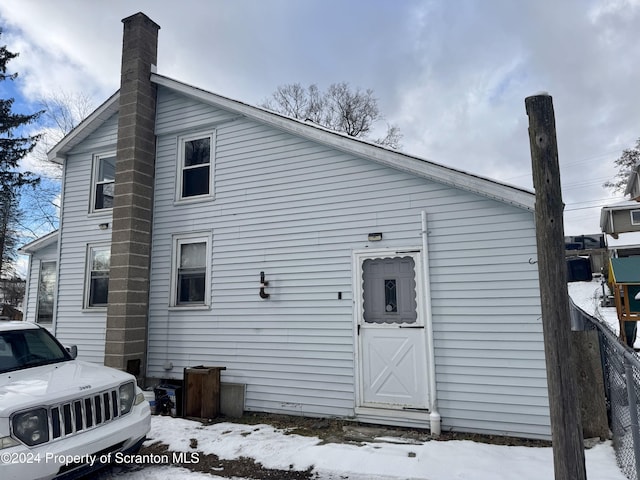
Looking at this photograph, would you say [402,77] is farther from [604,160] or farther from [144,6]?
[604,160]

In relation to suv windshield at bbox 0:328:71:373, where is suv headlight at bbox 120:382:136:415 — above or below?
below

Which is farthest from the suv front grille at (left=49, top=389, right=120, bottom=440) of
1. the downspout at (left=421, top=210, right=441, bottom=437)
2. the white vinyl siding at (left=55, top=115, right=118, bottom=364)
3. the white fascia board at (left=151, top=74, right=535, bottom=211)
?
the white vinyl siding at (left=55, top=115, right=118, bottom=364)

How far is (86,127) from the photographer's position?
916 centimetres

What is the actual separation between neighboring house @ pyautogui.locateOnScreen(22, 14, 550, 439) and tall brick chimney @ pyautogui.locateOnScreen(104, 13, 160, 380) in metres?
0.03

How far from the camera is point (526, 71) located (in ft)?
33.1

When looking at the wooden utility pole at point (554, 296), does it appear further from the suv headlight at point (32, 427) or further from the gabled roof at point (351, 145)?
the suv headlight at point (32, 427)

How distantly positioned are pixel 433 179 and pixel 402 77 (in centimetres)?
1358

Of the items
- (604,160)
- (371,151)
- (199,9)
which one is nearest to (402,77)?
(199,9)

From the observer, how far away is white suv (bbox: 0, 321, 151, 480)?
10.8 ft

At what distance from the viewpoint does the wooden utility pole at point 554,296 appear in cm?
249

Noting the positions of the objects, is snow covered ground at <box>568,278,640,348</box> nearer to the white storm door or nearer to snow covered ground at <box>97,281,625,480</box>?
the white storm door

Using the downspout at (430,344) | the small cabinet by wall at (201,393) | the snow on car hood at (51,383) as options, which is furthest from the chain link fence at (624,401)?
the small cabinet by wall at (201,393)

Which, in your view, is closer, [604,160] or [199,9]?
[199,9]

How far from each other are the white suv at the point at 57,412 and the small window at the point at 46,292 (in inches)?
262
